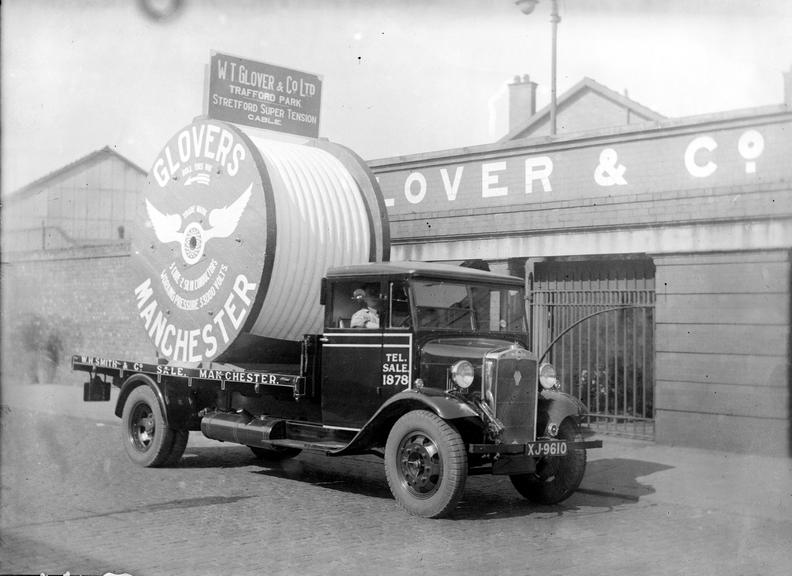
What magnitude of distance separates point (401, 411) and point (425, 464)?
60 centimetres

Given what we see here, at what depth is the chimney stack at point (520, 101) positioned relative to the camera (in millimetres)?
Answer: 37156

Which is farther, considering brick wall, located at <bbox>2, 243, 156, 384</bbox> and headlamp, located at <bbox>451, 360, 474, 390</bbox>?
brick wall, located at <bbox>2, 243, 156, 384</bbox>

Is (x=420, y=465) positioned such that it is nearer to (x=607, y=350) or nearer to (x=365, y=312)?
(x=365, y=312)

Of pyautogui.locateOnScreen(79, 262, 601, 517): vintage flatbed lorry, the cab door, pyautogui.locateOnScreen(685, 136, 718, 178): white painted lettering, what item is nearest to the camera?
pyautogui.locateOnScreen(79, 262, 601, 517): vintage flatbed lorry

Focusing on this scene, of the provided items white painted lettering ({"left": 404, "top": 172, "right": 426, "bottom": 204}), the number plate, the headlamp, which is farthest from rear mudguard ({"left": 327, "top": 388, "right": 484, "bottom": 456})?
white painted lettering ({"left": 404, "top": 172, "right": 426, "bottom": 204})

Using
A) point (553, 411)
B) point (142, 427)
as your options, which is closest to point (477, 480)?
point (553, 411)

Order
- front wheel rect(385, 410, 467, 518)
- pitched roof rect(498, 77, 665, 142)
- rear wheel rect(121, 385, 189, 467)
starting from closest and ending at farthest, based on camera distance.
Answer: front wheel rect(385, 410, 467, 518) < rear wheel rect(121, 385, 189, 467) < pitched roof rect(498, 77, 665, 142)

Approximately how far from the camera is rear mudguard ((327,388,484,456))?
7195 mm

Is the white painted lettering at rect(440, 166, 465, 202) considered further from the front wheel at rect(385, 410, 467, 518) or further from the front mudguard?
the front wheel at rect(385, 410, 467, 518)

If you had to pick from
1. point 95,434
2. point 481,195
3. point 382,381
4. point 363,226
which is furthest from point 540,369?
point 95,434

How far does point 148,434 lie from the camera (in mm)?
9906

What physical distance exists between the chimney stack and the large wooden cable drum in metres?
27.6

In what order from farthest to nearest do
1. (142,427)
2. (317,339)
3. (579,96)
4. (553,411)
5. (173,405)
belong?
(579,96), (142,427), (173,405), (317,339), (553,411)

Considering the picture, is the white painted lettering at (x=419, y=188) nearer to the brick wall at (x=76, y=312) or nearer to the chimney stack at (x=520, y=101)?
the brick wall at (x=76, y=312)
